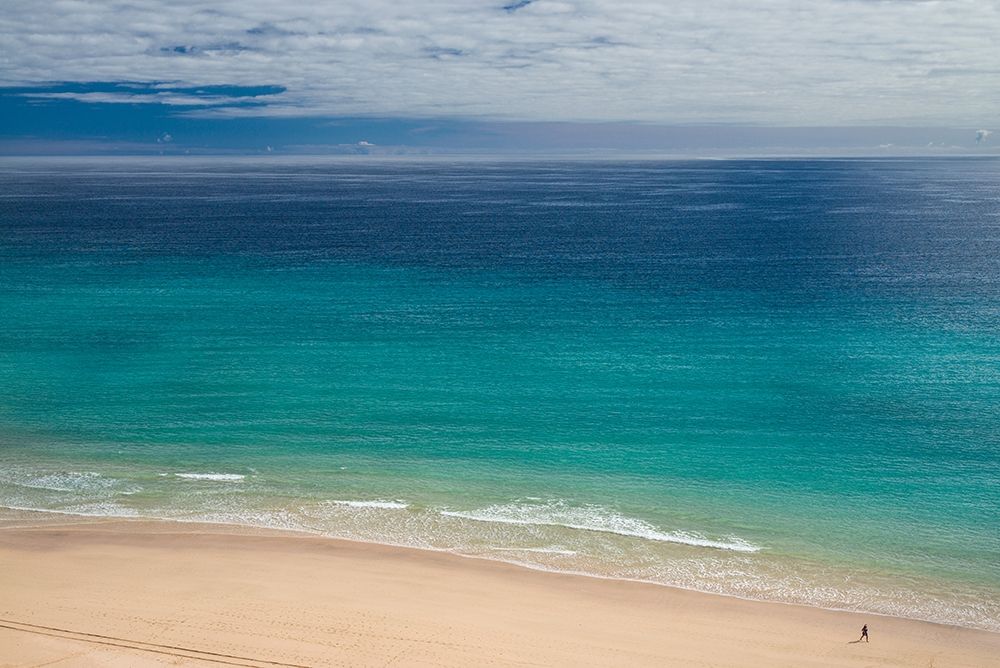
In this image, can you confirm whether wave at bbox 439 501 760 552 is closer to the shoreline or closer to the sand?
the shoreline

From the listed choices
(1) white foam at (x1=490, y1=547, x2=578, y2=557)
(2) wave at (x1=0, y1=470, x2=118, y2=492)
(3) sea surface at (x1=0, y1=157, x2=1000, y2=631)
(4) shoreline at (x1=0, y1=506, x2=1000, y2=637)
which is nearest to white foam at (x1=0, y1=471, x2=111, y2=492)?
(2) wave at (x1=0, y1=470, x2=118, y2=492)

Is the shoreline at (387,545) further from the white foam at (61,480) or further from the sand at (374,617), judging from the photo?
the white foam at (61,480)

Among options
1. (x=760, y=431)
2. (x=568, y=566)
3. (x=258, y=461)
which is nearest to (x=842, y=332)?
(x=760, y=431)

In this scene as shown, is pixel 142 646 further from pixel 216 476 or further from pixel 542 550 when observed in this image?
pixel 542 550

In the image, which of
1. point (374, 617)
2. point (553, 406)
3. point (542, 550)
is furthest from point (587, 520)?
point (553, 406)

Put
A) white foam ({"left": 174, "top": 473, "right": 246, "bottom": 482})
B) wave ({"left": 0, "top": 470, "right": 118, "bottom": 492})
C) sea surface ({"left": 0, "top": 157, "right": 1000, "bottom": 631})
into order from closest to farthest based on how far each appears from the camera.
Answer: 1. sea surface ({"left": 0, "top": 157, "right": 1000, "bottom": 631})
2. wave ({"left": 0, "top": 470, "right": 118, "bottom": 492})
3. white foam ({"left": 174, "top": 473, "right": 246, "bottom": 482})

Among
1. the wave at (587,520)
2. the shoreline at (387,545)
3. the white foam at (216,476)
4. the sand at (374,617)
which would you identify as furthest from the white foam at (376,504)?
the white foam at (216,476)
